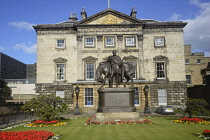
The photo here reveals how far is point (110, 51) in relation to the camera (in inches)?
1309

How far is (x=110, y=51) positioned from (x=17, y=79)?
47315mm

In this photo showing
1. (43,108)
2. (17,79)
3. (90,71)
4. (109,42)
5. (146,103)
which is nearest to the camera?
(43,108)

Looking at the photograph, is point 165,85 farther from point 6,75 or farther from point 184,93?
point 6,75

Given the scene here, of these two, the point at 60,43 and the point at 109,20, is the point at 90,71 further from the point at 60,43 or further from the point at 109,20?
the point at 109,20

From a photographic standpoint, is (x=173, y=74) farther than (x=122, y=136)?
Yes

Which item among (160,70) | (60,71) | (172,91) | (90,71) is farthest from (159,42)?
(60,71)

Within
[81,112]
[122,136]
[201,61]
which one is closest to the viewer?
[122,136]

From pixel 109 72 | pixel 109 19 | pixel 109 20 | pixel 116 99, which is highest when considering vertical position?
pixel 109 19

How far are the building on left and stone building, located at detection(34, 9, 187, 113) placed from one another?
20.2 meters

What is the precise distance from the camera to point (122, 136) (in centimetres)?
1111

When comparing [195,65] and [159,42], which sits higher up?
[159,42]

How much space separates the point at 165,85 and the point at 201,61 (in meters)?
22.2

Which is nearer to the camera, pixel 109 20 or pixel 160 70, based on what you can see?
pixel 160 70

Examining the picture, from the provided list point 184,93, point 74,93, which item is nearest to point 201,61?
point 184,93
